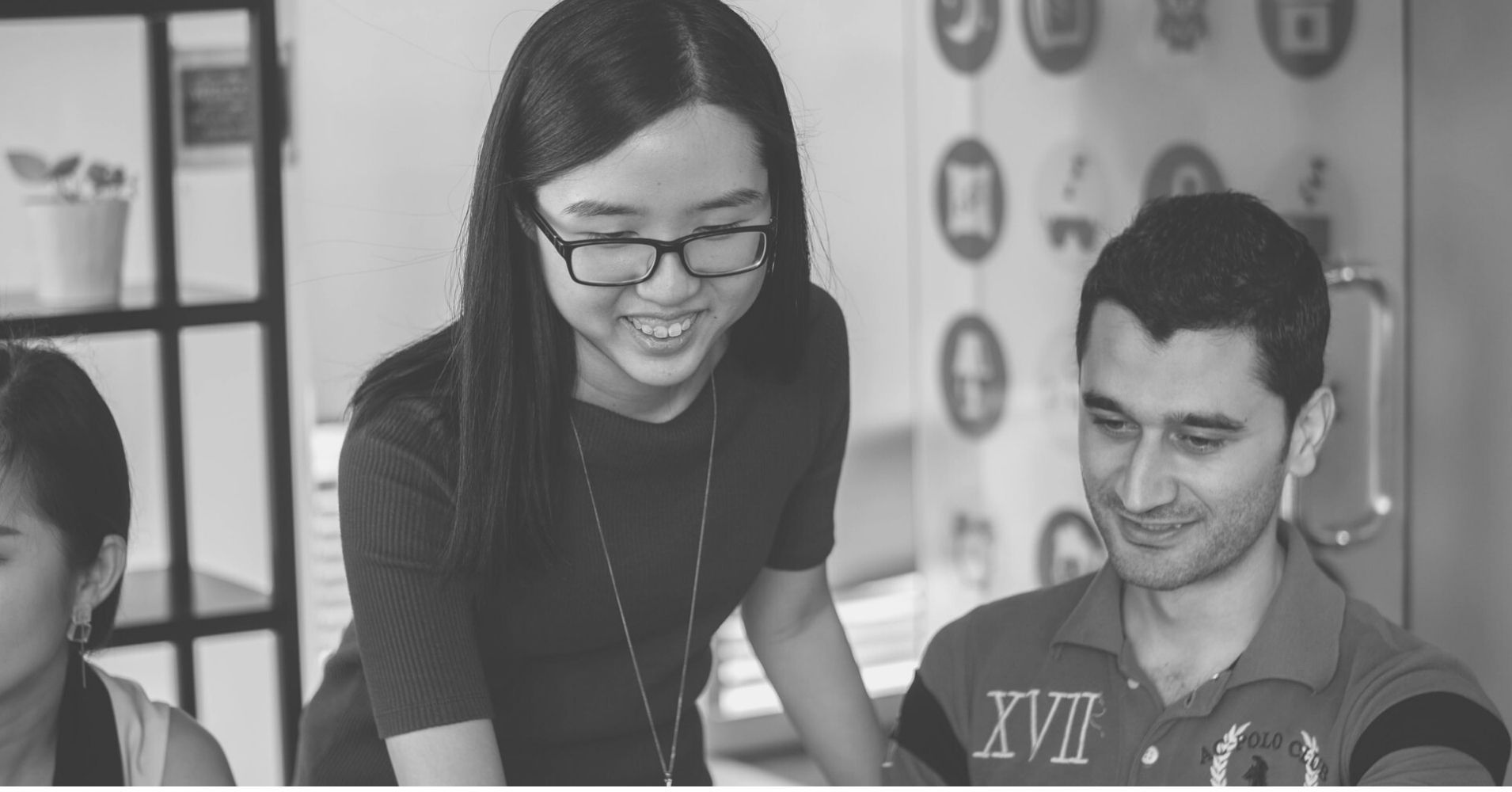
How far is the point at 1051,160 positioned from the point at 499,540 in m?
2.04

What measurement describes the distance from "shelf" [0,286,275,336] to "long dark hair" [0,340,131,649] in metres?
0.77

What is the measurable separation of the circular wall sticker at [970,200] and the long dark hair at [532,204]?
76.8 inches

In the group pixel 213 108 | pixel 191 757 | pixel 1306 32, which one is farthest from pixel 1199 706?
pixel 213 108

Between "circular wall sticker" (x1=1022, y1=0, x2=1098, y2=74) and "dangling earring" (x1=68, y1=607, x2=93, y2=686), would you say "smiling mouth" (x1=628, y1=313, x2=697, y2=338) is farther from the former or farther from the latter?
"circular wall sticker" (x1=1022, y1=0, x2=1098, y2=74)

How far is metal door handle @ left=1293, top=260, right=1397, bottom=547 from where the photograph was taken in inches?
95.9

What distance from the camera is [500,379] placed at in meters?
1.33

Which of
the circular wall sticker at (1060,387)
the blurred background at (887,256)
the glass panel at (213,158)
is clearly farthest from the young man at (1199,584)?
the circular wall sticker at (1060,387)

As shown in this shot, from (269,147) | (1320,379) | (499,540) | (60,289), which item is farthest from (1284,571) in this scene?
(60,289)

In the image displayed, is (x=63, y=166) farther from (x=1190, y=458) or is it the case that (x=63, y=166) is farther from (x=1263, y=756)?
(x=1263, y=756)

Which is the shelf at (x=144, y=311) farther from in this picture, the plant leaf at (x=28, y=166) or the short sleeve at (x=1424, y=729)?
the short sleeve at (x=1424, y=729)

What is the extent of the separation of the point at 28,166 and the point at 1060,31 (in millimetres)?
1779

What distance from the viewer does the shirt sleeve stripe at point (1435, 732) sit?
1378 mm

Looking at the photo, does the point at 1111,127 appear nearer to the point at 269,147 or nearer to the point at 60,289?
the point at 269,147

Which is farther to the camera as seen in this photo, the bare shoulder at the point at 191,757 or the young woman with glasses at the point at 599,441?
the bare shoulder at the point at 191,757
